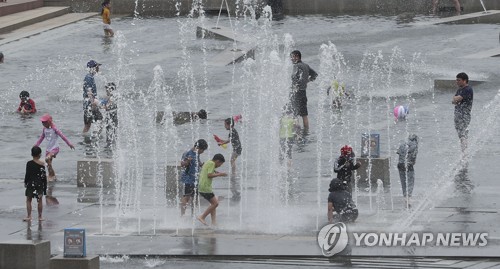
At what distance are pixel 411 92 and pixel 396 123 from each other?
3.91 metres

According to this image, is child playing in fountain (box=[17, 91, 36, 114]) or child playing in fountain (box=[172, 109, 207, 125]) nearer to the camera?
child playing in fountain (box=[172, 109, 207, 125])

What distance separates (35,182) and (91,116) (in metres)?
7.37

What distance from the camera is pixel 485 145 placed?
2616 centimetres

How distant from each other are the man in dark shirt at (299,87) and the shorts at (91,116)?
12.4ft

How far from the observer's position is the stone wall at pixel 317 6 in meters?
44.8

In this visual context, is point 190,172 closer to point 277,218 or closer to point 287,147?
point 277,218

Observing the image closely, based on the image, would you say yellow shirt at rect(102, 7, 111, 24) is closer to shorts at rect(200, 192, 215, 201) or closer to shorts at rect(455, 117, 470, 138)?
shorts at rect(455, 117, 470, 138)

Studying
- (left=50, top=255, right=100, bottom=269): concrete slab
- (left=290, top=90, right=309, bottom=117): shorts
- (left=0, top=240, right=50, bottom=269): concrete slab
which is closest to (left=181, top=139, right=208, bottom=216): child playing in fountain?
(left=0, top=240, right=50, bottom=269): concrete slab

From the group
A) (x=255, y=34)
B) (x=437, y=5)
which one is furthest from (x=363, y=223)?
(x=437, y=5)

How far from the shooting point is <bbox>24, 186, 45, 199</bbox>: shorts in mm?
21125

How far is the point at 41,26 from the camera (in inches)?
1703

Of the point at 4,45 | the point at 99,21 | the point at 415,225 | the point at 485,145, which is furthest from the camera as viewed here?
the point at 99,21

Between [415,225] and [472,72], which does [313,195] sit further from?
[472,72]

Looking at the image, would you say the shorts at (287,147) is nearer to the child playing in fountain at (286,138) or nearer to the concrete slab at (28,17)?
the child playing in fountain at (286,138)
